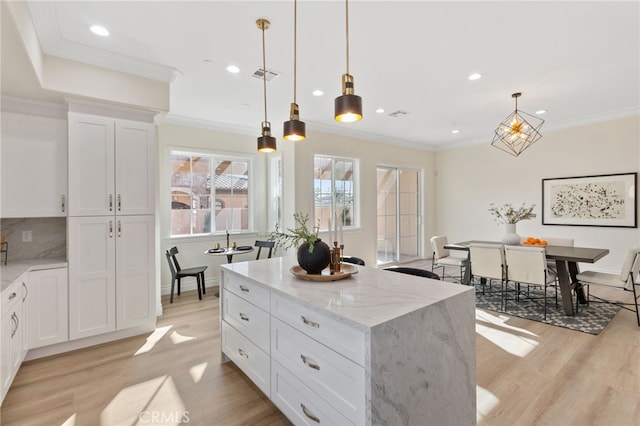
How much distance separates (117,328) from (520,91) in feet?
18.8

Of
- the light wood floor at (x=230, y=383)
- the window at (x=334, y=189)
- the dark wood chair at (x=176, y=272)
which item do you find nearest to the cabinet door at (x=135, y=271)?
the light wood floor at (x=230, y=383)

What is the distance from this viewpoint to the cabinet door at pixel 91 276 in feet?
9.85

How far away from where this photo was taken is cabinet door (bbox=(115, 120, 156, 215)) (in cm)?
321

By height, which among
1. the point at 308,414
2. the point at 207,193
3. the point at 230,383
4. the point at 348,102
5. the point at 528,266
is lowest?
the point at 230,383

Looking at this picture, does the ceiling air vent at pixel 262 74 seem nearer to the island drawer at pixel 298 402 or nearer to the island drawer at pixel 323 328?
the island drawer at pixel 323 328

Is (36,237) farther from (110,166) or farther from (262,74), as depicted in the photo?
(262,74)

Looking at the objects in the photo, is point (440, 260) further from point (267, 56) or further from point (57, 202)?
point (57, 202)

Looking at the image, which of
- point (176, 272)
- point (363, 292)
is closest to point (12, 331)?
point (176, 272)

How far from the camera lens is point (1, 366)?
6.75ft

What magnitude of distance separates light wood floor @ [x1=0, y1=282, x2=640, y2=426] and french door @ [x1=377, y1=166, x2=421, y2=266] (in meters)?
3.77

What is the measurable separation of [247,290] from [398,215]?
5528 millimetres

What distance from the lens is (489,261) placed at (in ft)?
13.6

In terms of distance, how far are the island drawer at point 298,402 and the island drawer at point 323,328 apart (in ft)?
1.05

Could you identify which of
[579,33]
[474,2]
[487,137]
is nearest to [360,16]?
[474,2]
